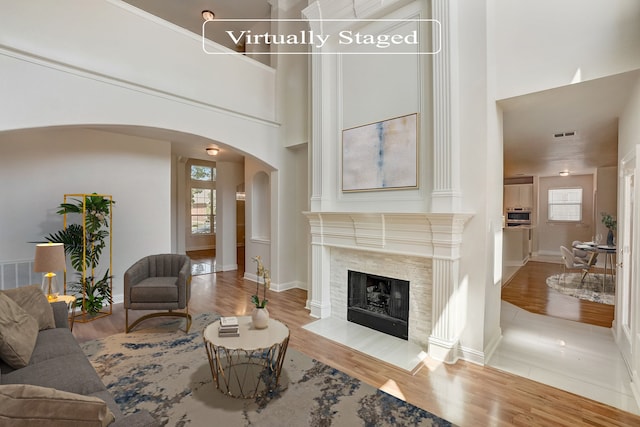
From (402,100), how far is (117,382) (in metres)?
4.08

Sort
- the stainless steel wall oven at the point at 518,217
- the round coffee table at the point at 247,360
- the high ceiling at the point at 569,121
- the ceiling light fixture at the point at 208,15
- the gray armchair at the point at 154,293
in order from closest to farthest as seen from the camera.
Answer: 1. the round coffee table at the point at 247,360
2. the high ceiling at the point at 569,121
3. the gray armchair at the point at 154,293
4. the ceiling light fixture at the point at 208,15
5. the stainless steel wall oven at the point at 518,217

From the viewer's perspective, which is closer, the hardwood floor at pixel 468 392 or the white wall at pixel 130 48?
the hardwood floor at pixel 468 392

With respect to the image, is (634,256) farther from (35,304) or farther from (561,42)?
(35,304)

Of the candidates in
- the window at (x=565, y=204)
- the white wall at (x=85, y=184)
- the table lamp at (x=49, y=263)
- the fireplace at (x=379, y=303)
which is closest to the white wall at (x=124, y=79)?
the white wall at (x=85, y=184)

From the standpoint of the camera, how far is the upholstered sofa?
1.07 meters

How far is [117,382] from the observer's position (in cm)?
260

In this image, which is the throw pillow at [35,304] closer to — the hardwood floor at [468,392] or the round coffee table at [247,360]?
the hardwood floor at [468,392]

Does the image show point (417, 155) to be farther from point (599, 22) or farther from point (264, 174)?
point (264, 174)

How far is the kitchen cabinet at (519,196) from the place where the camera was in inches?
390

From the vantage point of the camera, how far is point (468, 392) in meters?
2.51

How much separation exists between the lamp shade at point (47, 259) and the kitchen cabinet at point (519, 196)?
11.6m

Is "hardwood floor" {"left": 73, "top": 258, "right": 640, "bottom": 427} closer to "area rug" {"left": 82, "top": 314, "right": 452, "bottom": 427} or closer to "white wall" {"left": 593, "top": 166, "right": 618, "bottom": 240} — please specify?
"area rug" {"left": 82, "top": 314, "right": 452, "bottom": 427}

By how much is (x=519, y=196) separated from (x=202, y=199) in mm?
11033

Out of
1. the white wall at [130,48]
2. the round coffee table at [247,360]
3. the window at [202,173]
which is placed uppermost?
the white wall at [130,48]
